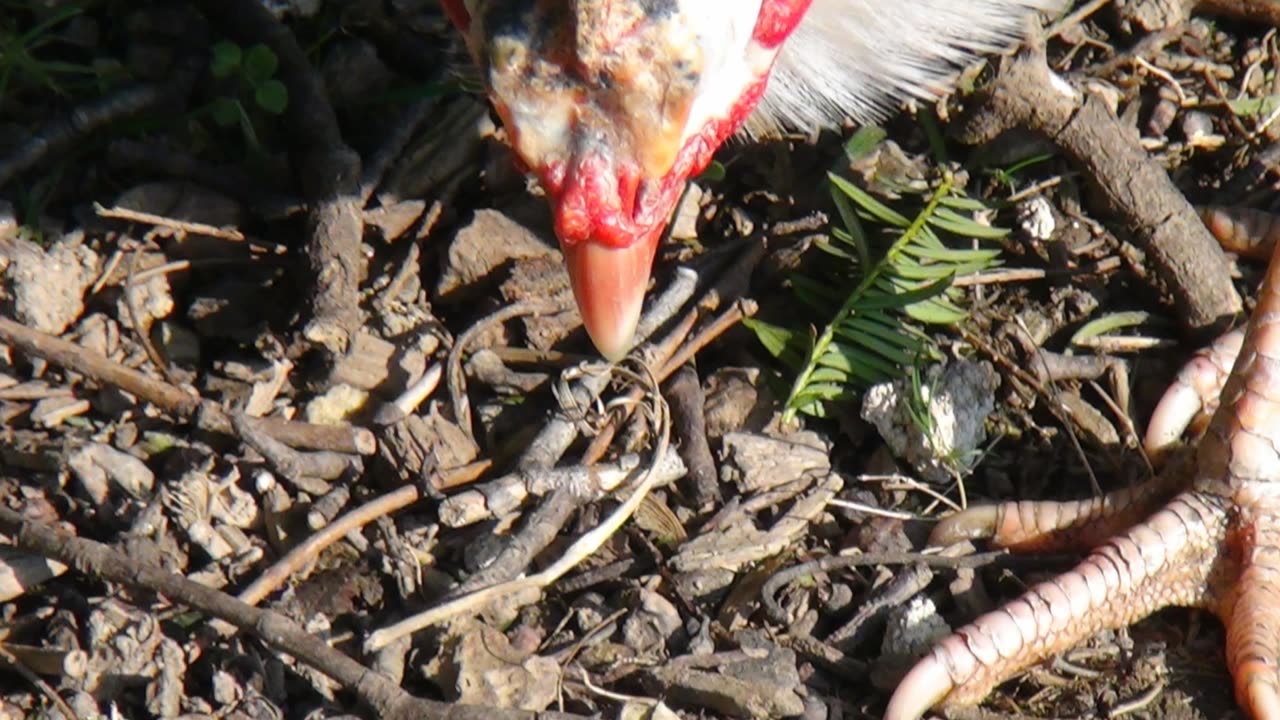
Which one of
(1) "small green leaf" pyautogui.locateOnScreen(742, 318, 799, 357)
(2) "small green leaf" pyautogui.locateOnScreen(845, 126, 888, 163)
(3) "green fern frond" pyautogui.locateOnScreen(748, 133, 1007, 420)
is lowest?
(1) "small green leaf" pyautogui.locateOnScreen(742, 318, 799, 357)

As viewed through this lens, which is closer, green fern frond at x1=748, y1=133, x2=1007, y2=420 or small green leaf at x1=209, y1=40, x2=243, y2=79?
green fern frond at x1=748, y1=133, x2=1007, y2=420

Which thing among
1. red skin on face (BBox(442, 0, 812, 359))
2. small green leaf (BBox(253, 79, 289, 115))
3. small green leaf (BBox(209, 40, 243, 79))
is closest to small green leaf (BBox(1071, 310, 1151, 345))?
red skin on face (BBox(442, 0, 812, 359))

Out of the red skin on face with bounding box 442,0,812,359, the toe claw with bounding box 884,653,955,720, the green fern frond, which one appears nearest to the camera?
the red skin on face with bounding box 442,0,812,359

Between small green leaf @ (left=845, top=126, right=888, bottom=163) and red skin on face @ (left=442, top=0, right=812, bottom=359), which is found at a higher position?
red skin on face @ (left=442, top=0, right=812, bottom=359)

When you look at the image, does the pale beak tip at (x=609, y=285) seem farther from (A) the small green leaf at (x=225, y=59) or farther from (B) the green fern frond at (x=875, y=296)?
(A) the small green leaf at (x=225, y=59)

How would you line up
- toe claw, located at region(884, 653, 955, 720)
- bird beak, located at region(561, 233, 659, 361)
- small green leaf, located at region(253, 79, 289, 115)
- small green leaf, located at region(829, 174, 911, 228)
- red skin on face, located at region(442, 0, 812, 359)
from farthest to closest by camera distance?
1. small green leaf, located at region(253, 79, 289, 115)
2. small green leaf, located at region(829, 174, 911, 228)
3. toe claw, located at region(884, 653, 955, 720)
4. bird beak, located at region(561, 233, 659, 361)
5. red skin on face, located at region(442, 0, 812, 359)

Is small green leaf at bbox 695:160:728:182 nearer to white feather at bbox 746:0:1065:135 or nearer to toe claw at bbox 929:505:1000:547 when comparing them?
white feather at bbox 746:0:1065:135

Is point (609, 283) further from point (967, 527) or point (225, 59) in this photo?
point (225, 59)

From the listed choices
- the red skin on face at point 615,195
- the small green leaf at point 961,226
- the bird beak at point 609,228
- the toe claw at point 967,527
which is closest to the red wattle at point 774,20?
the red skin on face at point 615,195
